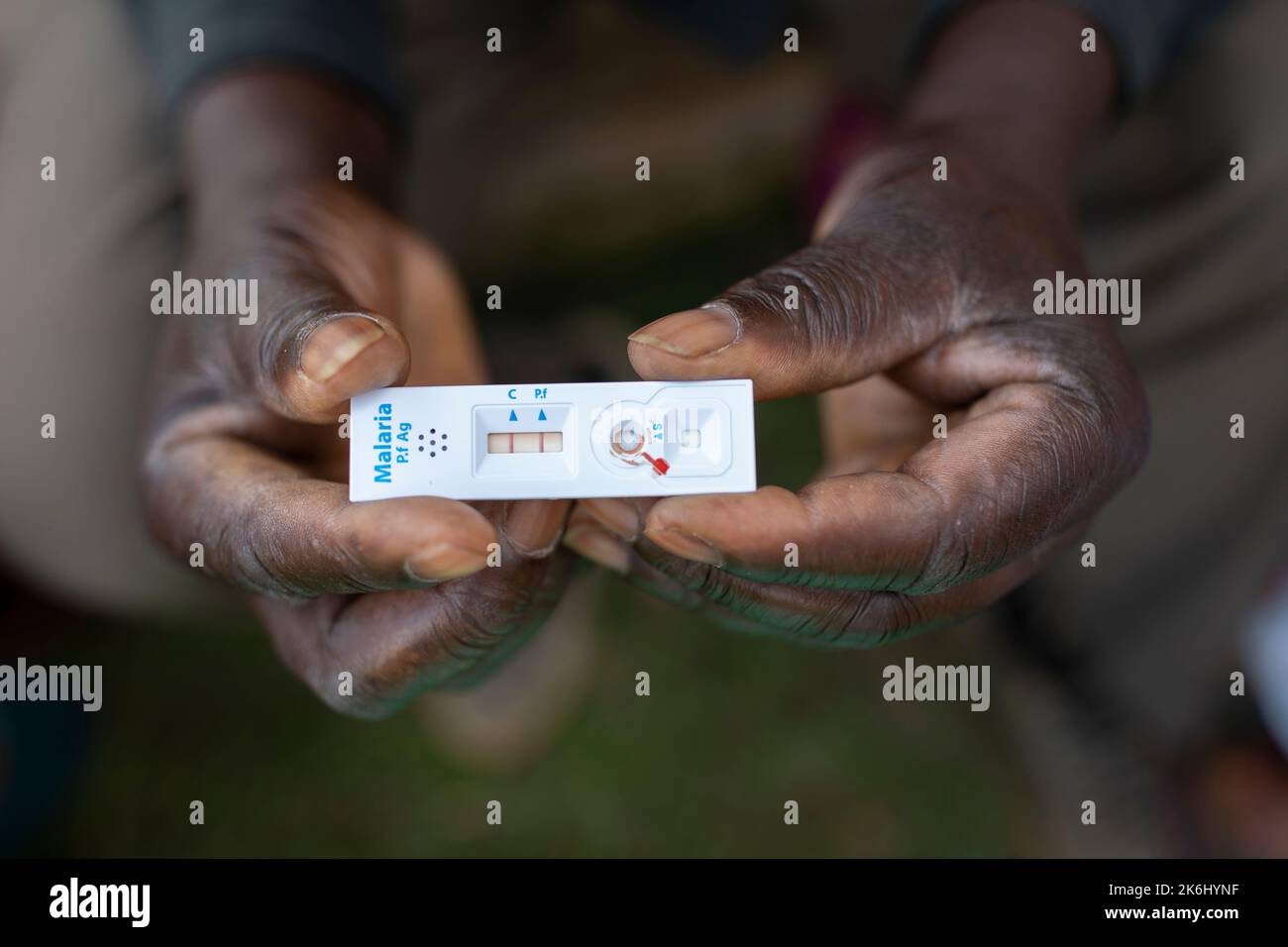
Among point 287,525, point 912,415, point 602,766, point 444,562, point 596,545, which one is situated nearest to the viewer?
point 444,562

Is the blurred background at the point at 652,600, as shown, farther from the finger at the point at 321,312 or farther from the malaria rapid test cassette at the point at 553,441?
the malaria rapid test cassette at the point at 553,441

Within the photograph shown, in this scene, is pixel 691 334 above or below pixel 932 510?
above

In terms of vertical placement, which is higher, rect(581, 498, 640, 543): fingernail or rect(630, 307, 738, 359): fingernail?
rect(630, 307, 738, 359): fingernail

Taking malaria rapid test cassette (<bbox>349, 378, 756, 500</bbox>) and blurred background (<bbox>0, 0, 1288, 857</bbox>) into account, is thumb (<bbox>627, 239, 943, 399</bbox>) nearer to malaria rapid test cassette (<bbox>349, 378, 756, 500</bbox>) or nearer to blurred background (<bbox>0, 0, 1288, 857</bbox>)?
malaria rapid test cassette (<bbox>349, 378, 756, 500</bbox>)

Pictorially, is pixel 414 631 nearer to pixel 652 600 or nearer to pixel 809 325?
pixel 809 325

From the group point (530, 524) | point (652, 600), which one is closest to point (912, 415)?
point (530, 524)

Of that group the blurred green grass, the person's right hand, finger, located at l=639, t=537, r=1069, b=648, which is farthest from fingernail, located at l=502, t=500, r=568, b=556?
the blurred green grass
